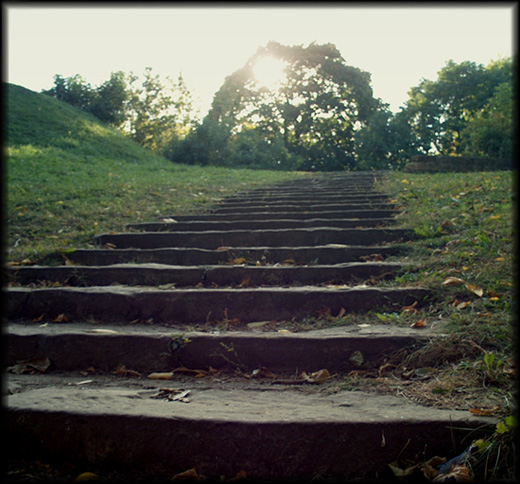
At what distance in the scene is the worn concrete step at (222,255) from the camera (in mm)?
4254

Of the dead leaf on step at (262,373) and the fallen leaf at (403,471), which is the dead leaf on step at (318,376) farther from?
the fallen leaf at (403,471)

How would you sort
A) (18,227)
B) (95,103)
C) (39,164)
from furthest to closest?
1. (95,103)
2. (39,164)
3. (18,227)

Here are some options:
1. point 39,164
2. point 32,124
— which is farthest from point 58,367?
point 32,124

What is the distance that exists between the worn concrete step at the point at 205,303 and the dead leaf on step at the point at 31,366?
21.7 inches

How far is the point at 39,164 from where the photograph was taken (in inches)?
374

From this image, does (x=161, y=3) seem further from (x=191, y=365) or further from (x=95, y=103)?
(x=95, y=103)

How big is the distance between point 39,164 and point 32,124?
18.6 ft

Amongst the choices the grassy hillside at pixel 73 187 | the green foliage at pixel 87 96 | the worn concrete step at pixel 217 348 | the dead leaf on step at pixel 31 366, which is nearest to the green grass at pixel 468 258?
the worn concrete step at pixel 217 348

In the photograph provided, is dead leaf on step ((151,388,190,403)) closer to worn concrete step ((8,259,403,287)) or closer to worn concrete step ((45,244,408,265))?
worn concrete step ((8,259,403,287))

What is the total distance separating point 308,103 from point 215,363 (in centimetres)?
2685

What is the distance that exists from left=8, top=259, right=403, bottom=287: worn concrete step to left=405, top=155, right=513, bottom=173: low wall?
779cm

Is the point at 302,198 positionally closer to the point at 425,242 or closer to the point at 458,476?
the point at 425,242

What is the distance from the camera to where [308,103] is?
27.8 metres

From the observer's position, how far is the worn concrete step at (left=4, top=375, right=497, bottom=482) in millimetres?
1844
